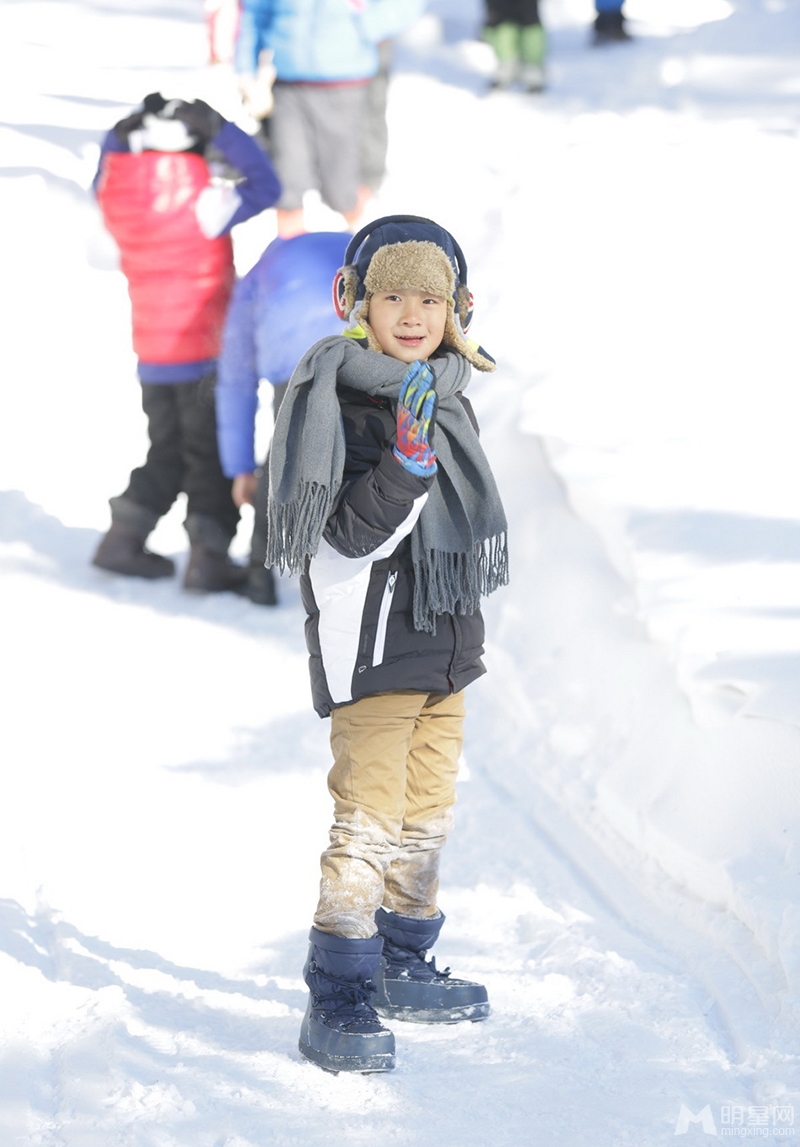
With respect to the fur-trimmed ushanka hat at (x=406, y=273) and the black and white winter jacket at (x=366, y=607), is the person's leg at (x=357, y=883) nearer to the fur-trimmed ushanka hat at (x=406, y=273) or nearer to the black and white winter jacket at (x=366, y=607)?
the black and white winter jacket at (x=366, y=607)

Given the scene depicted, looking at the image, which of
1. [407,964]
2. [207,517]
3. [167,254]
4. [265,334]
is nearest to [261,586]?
[207,517]

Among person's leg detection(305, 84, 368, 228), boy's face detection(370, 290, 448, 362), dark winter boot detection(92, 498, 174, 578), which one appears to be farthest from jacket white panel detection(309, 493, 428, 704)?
person's leg detection(305, 84, 368, 228)

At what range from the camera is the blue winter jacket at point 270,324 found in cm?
486

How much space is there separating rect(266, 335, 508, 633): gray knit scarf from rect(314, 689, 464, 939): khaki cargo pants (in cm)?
20

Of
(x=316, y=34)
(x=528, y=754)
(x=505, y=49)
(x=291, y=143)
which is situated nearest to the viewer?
(x=528, y=754)

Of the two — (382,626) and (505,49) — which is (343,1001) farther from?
(505,49)

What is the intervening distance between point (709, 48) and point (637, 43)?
36.2 inches

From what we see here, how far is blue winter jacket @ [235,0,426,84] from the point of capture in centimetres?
707

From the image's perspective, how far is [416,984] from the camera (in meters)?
3.08

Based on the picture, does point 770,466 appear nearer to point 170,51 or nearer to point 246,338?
point 246,338

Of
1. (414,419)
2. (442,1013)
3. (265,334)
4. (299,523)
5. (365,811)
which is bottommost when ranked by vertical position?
(442,1013)

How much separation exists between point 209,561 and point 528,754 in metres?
1.85

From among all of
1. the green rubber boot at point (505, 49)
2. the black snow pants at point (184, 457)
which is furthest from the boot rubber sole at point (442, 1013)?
the green rubber boot at point (505, 49)

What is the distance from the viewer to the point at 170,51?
12.1 metres
